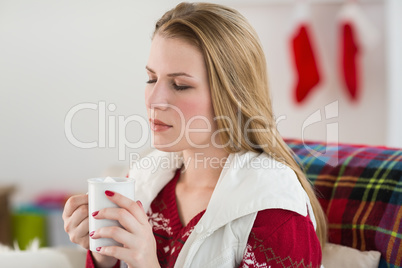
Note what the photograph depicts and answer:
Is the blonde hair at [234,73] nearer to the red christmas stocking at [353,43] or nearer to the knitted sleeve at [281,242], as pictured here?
the knitted sleeve at [281,242]

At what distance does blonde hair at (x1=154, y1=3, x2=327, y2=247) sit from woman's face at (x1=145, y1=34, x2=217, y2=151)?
21 millimetres

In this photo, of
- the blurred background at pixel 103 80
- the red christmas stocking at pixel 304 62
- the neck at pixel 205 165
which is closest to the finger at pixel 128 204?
the neck at pixel 205 165

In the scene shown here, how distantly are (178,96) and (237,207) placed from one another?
0.30m

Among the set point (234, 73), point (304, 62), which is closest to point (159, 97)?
point (234, 73)

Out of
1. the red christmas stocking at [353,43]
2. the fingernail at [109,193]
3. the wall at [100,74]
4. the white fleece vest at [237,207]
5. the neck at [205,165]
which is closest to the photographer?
the fingernail at [109,193]

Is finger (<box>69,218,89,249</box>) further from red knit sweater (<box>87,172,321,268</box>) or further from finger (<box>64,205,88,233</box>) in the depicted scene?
red knit sweater (<box>87,172,321,268</box>)

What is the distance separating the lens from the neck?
1272mm

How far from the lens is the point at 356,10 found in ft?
10.1

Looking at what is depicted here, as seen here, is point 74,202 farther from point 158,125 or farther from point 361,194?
point 361,194

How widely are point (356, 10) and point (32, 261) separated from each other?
2.55 meters

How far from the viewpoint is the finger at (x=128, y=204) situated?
993mm

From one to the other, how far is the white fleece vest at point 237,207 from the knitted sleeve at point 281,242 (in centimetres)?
2

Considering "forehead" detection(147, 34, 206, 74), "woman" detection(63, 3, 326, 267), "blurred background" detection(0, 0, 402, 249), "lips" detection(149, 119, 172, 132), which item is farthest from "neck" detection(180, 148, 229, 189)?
"blurred background" detection(0, 0, 402, 249)

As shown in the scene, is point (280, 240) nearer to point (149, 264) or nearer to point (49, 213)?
point (149, 264)
